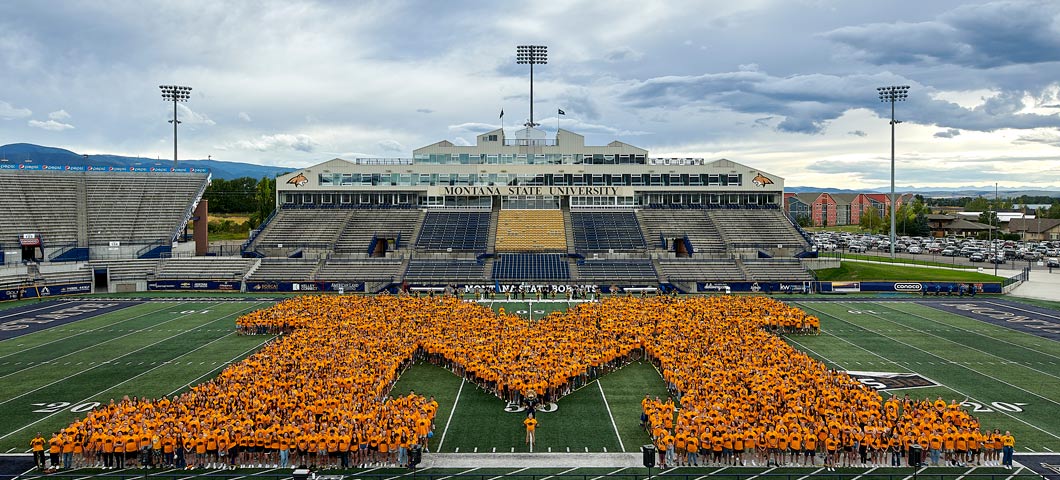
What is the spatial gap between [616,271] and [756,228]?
51.5 ft

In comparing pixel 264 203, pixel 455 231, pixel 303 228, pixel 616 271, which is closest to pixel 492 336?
pixel 616 271

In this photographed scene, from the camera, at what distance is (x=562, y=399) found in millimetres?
21547

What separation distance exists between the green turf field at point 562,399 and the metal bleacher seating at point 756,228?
18.4 m

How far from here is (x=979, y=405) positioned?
68.2ft

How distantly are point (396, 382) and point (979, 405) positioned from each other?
1775 centimetres

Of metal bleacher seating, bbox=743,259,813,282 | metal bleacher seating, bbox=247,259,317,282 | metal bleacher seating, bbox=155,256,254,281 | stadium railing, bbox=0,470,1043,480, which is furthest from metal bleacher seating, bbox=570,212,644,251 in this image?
stadium railing, bbox=0,470,1043,480

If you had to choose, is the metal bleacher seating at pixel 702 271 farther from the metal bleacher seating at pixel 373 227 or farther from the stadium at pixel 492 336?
the metal bleacher seating at pixel 373 227

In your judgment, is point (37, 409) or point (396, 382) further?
point (396, 382)

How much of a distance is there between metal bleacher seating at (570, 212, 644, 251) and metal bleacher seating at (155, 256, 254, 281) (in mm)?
24985

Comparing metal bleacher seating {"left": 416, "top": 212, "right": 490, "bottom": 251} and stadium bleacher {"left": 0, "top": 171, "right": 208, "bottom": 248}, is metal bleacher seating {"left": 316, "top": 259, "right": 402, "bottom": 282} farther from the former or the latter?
stadium bleacher {"left": 0, "top": 171, "right": 208, "bottom": 248}

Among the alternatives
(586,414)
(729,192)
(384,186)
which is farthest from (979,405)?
(384,186)

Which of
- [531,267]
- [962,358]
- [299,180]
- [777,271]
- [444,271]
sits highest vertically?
[299,180]

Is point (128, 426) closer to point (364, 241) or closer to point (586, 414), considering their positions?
point (586, 414)

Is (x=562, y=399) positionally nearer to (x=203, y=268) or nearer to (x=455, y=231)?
(x=455, y=231)
